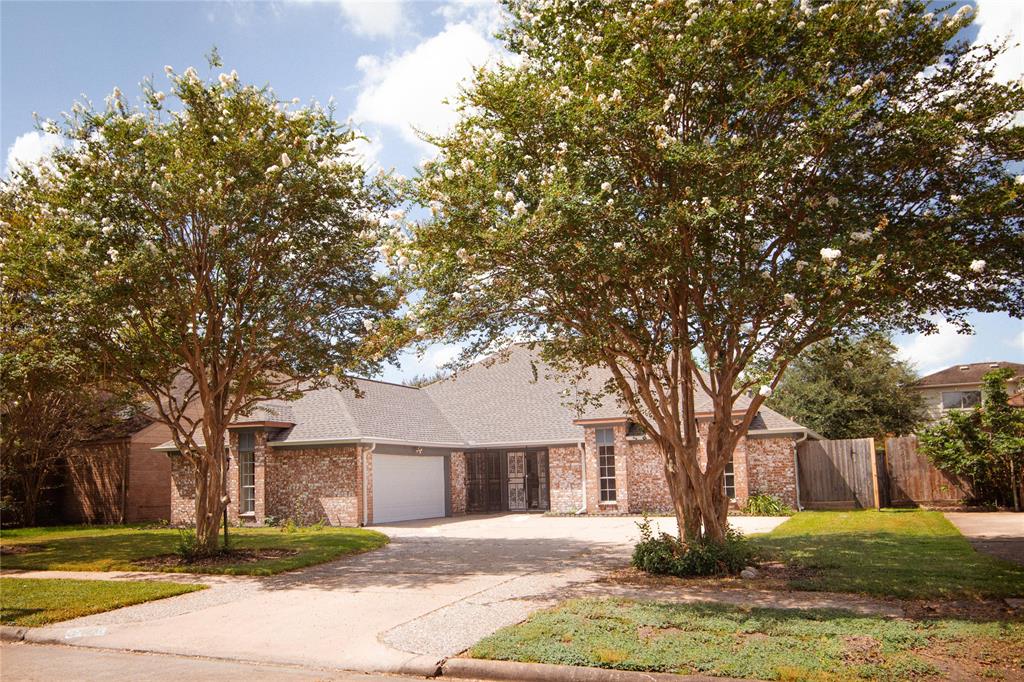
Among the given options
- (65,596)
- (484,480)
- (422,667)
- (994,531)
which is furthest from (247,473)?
(994,531)

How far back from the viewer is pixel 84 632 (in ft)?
29.0

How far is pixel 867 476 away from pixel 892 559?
12425 millimetres

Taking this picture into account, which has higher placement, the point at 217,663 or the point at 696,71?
the point at 696,71

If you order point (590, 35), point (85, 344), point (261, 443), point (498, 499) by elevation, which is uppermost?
point (590, 35)

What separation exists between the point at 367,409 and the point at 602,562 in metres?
13.8

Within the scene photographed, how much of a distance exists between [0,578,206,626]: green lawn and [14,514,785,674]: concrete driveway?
35 cm

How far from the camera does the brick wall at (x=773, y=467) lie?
23578mm

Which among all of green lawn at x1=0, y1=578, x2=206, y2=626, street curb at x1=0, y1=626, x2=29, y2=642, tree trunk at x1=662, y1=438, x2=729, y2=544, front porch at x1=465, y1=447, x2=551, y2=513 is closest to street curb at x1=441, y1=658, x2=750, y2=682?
tree trunk at x1=662, y1=438, x2=729, y2=544

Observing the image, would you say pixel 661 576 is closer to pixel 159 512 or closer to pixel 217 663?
pixel 217 663

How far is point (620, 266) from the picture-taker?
9.68 meters

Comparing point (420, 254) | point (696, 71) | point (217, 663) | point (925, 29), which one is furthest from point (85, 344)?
point (925, 29)

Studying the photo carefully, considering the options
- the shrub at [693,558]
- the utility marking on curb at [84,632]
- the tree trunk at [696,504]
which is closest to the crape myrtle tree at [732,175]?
the tree trunk at [696,504]

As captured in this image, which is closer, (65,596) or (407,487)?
(65,596)

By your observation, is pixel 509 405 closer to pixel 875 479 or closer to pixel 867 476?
pixel 867 476
